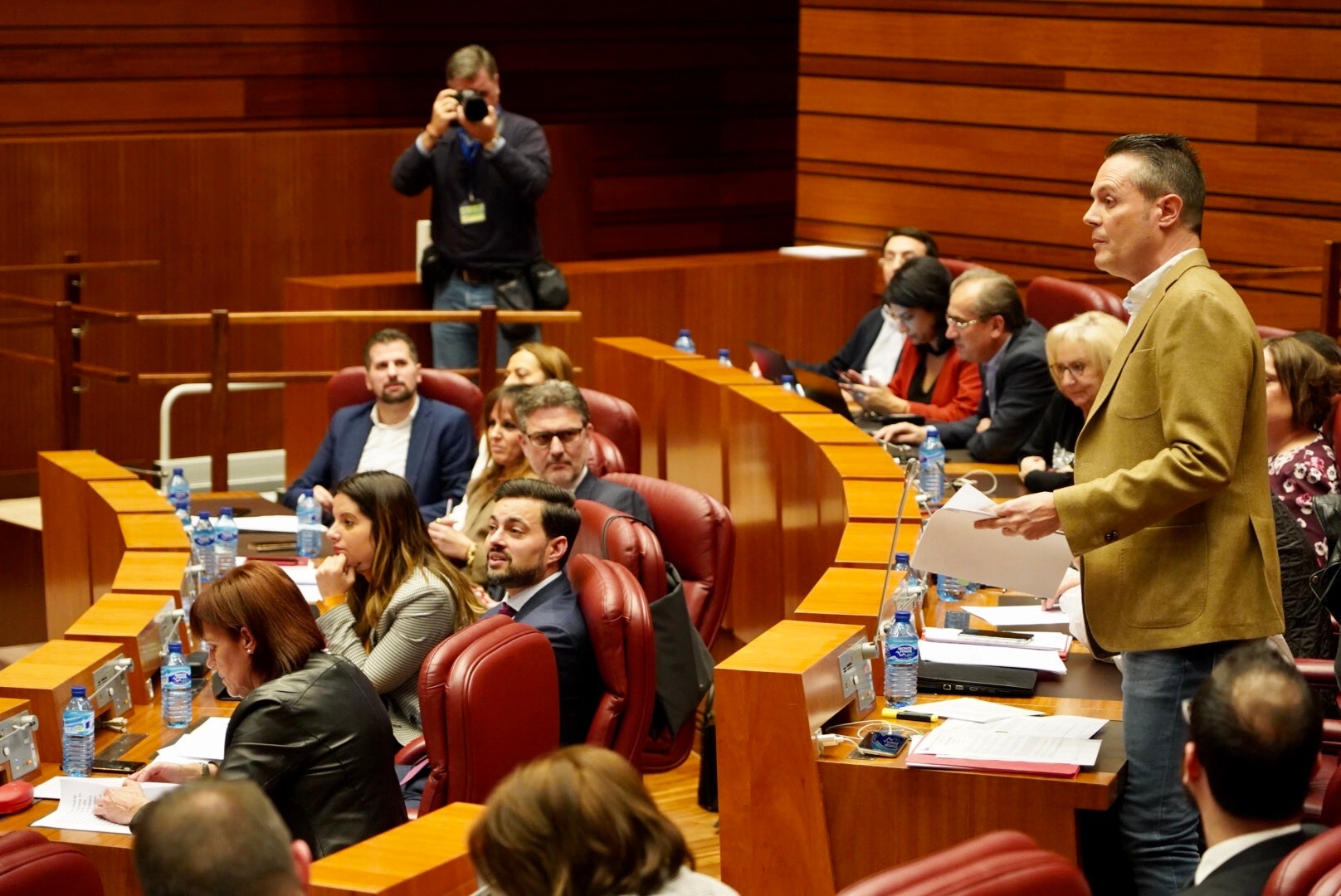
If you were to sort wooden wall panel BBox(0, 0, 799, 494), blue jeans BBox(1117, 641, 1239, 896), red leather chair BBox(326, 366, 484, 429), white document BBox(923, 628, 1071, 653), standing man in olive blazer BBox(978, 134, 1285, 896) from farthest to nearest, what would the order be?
wooden wall panel BBox(0, 0, 799, 494) → red leather chair BBox(326, 366, 484, 429) → white document BBox(923, 628, 1071, 653) → blue jeans BBox(1117, 641, 1239, 896) → standing man in olive blazer BBox(978, 134, 1285, 896)

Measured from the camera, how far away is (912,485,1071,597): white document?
3.08 m

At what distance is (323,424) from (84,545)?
241 cm

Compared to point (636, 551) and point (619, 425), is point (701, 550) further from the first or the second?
point (619, 425)

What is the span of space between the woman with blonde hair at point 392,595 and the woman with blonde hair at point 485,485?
737 mm

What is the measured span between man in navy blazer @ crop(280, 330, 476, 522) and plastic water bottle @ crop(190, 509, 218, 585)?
2.96 ft

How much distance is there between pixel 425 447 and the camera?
5840 mm

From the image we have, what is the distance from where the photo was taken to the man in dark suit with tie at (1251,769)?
6.61 ft

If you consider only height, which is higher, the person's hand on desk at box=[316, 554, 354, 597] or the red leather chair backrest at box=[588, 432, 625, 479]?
the red leather chair backrest at box=[588, 432, 625, 479]

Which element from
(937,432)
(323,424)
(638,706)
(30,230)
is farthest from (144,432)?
(638,706)

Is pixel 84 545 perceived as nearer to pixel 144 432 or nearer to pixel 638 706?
pixel 638 706

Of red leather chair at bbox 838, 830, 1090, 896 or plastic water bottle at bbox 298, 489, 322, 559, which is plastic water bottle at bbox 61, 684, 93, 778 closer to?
plastic water bottle at bbox 298, 489, 322, 559

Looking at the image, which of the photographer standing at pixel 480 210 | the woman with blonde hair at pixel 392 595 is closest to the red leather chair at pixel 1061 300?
the photographer standing at pixel 480 210

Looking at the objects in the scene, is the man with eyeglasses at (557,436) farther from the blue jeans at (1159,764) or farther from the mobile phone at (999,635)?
the blue jeans at (1159,764)

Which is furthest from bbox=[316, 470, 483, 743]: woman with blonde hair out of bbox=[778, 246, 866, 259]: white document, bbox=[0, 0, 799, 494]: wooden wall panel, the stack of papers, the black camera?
bbox=[0, 0, 799, 494]: wooden wall panel
